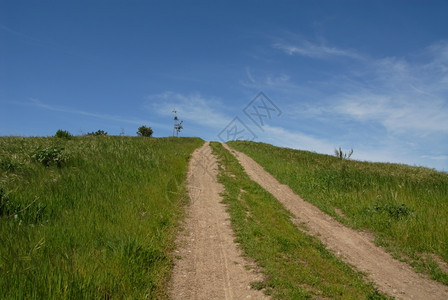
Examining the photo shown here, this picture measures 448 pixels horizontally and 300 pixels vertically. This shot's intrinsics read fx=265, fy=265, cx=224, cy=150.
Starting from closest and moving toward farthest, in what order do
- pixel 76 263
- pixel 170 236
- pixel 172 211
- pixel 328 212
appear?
pixel 76 263 < pixel 170 236 < pixel 172 211 < pixel 328 212

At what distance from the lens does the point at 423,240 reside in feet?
28.5

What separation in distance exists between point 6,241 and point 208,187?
30.0 feet

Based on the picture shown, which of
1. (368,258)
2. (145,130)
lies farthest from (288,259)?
(145,130)

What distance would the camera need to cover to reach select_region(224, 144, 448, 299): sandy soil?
6.38 metres

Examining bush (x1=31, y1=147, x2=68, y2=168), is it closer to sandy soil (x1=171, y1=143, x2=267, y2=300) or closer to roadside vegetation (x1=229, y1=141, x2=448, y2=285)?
sandy soil (x1=171, y1=143, x2=267, y2=300)

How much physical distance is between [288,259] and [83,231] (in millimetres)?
4882

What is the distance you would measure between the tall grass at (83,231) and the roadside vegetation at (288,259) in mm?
2128

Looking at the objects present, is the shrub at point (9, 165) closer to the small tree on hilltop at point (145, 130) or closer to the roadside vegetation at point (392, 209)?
the roadside vegetation at point (392, 209)

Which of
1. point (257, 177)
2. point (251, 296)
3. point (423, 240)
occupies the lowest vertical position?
point (251, 296)

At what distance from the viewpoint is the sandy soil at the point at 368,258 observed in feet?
20.9

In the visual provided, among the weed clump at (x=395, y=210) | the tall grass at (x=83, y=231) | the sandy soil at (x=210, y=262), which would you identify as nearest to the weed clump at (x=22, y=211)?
the tall grass at (x=83, y=231)

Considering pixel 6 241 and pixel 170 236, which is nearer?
pixel 6 241

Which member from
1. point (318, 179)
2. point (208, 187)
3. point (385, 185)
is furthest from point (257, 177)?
point (385, 185)

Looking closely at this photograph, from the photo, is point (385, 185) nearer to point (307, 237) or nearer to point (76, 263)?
point (307, 237)
